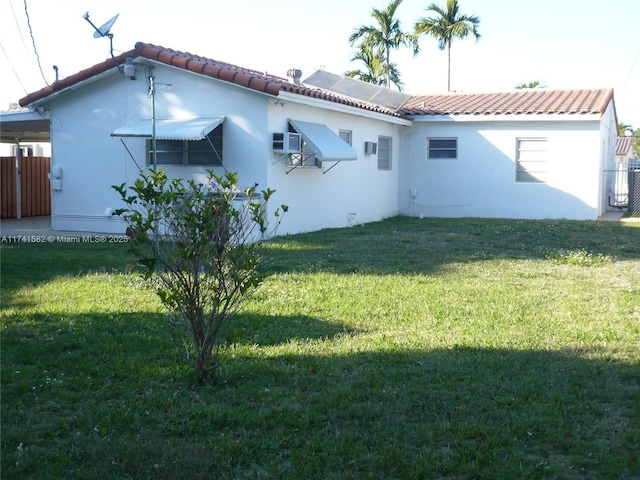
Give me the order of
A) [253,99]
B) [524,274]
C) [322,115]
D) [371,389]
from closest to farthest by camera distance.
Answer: [371,389], [524,274], [253,99], [322,115]

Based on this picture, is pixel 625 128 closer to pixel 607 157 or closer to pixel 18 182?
pixel 607 157

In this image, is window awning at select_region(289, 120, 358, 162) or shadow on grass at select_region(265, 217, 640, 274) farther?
window awning at select_region(289, 120, 358, 162)

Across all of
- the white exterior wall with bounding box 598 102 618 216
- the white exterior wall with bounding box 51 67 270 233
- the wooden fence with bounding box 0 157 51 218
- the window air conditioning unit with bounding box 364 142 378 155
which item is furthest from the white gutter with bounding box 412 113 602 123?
the wooden fence with bounding box 0 157 51 218

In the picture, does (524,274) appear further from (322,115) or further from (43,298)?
(322,115)

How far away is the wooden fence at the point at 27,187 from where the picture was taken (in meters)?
18.3

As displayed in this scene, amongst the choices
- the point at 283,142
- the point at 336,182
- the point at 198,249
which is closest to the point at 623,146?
the point at 336,182

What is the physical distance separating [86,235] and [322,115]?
550 cm

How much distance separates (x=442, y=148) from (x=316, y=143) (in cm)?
728

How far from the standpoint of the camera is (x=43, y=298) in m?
8.13

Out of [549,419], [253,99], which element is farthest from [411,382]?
[253,99]

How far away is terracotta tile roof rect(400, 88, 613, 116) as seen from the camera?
64.1ft

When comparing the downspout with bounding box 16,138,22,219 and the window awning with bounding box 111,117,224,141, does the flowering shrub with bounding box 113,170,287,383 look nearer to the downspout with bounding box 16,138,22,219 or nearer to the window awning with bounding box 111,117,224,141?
the window awning with bounding box 111,117,224,141

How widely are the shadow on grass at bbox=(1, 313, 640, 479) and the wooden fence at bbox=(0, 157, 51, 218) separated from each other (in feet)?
42.2

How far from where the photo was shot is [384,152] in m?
20.2
